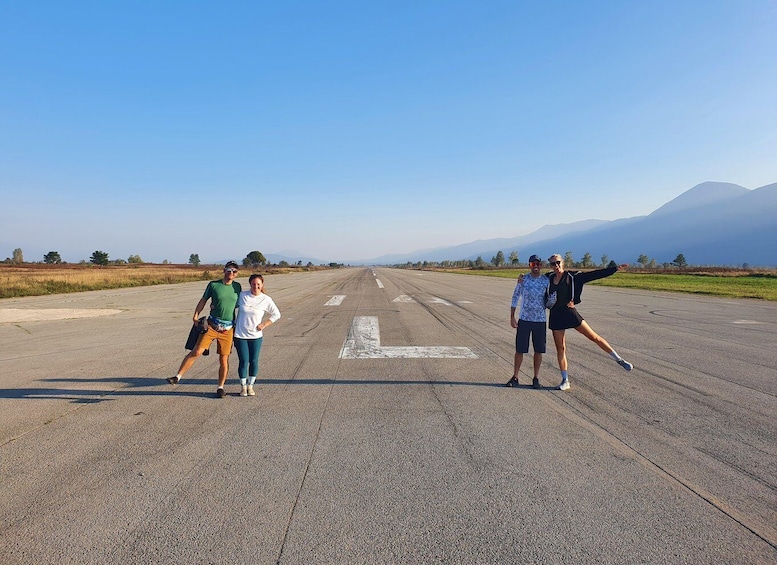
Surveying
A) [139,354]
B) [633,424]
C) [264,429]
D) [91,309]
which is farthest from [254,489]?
[91,309]

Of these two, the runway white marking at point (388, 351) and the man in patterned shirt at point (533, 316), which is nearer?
the man in patterned shirt at point (533, 316)

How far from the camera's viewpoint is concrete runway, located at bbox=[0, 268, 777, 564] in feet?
9.11

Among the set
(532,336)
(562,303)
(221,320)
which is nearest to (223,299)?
(221,320)

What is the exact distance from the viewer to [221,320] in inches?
237

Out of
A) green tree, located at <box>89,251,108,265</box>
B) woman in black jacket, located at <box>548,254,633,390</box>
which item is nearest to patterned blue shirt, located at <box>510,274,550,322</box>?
woman in black jacket, located at <box>548,254,633,390</box>

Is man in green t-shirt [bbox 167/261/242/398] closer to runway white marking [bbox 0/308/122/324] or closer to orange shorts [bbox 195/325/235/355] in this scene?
orange shorts [bbox 195/325/235/355]

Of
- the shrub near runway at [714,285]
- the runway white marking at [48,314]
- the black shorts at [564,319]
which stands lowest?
the shrub near runway at [714,285]

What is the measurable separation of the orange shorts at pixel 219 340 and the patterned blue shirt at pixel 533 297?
14.0 ft

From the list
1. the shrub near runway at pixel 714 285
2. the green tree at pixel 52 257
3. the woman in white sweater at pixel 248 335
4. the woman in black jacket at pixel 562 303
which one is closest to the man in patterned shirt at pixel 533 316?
→ the woman in black jacket at pixel 562 303

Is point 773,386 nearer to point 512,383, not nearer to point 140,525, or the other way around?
point 512,383

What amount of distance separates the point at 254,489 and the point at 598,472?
293cm

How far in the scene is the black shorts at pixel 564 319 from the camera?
618 cm

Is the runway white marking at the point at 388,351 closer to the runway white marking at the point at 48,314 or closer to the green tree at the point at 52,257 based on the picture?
the runway white marking at the point at 48,314

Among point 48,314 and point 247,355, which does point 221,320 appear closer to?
point 247,355
